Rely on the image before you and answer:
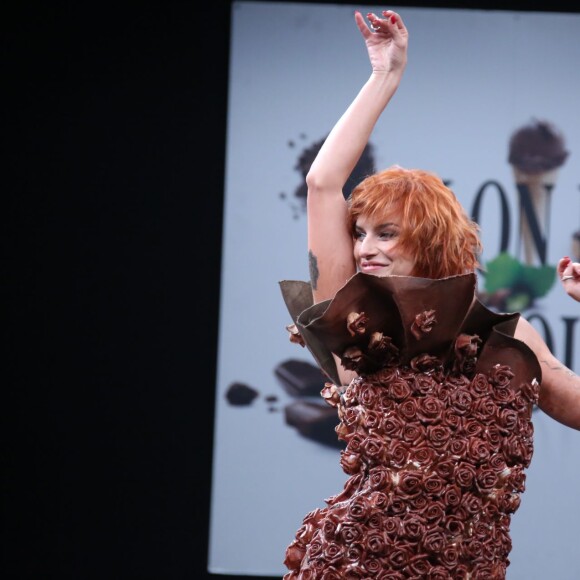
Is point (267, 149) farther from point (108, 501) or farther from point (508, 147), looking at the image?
point (108, 501)

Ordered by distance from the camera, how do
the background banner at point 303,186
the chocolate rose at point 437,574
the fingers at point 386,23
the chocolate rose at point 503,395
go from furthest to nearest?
the background banner at point 303,186 → the fingers at point 386,23 → the chocolate rose at point 503,395 → the chocolate rose at point 437,574

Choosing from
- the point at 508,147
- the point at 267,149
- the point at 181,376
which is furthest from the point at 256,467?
the point at 508,147

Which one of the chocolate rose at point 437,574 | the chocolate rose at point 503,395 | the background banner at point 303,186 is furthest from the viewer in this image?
the background banner at point 303,186

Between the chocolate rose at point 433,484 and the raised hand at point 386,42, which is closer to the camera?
the chocolate rose at point 433,484

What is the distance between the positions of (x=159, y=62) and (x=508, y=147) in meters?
1.26

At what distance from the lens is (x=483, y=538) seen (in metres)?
1.76

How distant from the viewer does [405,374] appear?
1.80 meters

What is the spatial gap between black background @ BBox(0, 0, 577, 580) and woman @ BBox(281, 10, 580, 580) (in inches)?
70.9

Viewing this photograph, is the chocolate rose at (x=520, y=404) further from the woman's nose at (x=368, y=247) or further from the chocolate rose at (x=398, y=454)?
the woman's nose at (x=368, y=247)

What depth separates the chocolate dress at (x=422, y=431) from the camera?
1.73 m

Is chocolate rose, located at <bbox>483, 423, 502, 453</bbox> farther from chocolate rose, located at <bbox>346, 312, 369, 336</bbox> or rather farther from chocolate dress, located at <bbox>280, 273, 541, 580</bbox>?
chocolate rose, located at <bbox>346, 312, 369, 336</bbox>

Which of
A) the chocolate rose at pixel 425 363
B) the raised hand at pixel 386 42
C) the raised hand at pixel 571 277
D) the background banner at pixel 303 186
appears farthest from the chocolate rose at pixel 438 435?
the background banner at pixel 303 186

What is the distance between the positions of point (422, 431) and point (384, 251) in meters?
0.33

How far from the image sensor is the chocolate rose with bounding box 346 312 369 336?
1776 mm
